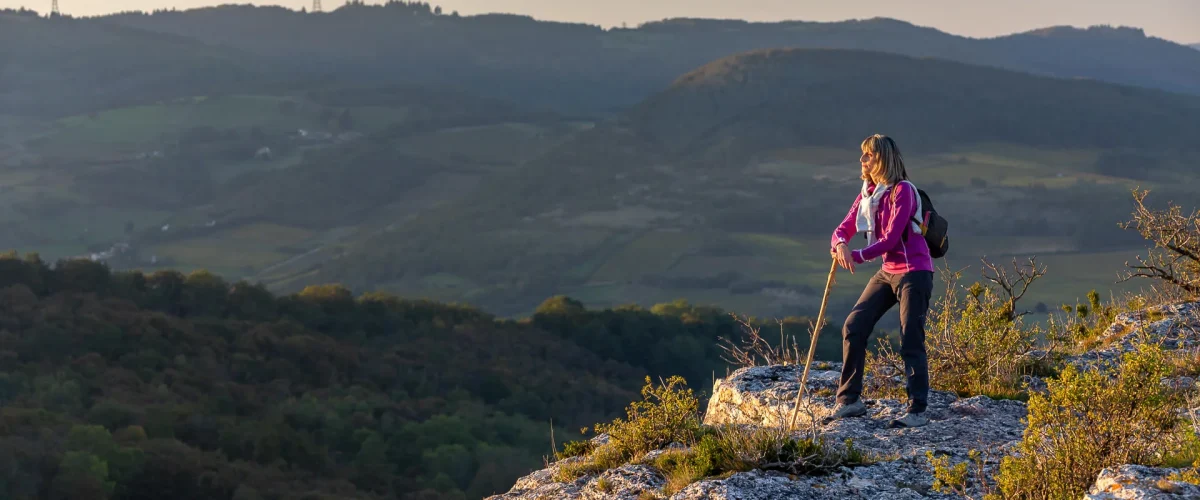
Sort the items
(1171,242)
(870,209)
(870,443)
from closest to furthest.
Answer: (870,443)
(870,209)
(1171,242)

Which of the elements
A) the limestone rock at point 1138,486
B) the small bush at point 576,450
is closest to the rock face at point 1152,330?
the limestone rock at point 1138,486

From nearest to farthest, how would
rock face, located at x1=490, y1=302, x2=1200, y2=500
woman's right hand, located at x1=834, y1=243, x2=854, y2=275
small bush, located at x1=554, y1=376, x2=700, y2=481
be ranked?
rock face, located at x1=490, y1=302, x2=1200, y2=500, woman's right hand, located at x1=834, y1=243, x2=854, y2=275, small bush, located at x1=554, y1=376, x2=700, y2=481

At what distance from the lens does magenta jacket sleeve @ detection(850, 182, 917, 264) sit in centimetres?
706

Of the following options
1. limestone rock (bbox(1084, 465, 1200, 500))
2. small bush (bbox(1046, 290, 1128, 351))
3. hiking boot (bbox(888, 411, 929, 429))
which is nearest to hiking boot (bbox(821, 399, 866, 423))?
hiking boot (bbox(888, 411, 929, 429))

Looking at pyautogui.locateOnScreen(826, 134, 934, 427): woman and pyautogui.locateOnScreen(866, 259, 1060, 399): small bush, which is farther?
pyautogui.locateOnScreen(866, 259, 1060, 399): small bush

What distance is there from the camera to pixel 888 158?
7.17 meters

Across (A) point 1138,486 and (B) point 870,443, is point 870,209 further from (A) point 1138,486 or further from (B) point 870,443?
(A) point 1138,486

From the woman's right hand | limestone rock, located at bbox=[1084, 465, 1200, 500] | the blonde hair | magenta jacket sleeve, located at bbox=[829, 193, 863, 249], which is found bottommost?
limestone rock, located at bbox=[1084, 465, 1200, 500]

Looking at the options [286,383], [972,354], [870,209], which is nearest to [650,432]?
[870,209]

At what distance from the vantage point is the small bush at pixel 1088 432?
214 inches

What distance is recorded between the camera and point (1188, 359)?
799 cm

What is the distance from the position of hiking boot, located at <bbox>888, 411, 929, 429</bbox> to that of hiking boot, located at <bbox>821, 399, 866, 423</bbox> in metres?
0.29

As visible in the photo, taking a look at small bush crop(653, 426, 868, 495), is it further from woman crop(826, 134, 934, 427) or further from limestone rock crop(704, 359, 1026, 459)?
woman crop(826, 134, 934, 427)

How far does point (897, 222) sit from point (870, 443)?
1.40 metres
